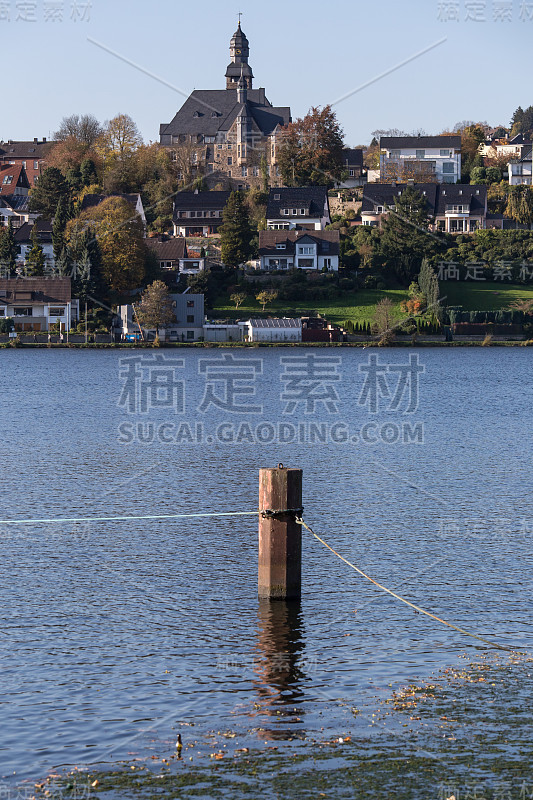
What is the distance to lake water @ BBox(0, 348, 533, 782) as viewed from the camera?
15711mm

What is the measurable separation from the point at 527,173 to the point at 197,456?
16579 cm

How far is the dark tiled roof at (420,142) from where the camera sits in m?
184

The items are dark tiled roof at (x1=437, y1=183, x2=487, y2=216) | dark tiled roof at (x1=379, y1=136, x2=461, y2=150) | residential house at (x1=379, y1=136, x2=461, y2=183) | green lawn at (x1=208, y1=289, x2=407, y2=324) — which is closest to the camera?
green lawn at (x1=208, y1=289, x2=407, y2=324)

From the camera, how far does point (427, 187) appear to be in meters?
167

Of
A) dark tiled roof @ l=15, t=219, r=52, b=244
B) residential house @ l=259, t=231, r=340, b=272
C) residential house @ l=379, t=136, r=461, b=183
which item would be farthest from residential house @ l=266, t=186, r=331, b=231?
dark tiled roof @ l=15, t=219, r=52, b=244

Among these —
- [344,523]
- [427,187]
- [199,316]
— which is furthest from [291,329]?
[344,523]

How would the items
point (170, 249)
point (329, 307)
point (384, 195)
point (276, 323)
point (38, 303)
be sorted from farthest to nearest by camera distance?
point (384, 195), point (170, 249), point (329, 307), point (38, 303), point (276, 323)

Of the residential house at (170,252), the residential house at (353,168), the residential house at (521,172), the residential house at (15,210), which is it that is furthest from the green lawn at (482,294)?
the residential house at (15,210)

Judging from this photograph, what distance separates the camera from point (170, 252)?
14488 centimetres

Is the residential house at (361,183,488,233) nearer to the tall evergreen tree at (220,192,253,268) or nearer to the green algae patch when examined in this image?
the tall evergreen tree at (220,192,253,268)

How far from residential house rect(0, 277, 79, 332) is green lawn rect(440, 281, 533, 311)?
46391 mm

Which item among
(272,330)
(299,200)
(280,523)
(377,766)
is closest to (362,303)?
(272,330)

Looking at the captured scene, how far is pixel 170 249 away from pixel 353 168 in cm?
5411

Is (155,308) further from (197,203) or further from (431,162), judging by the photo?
(431,162)
